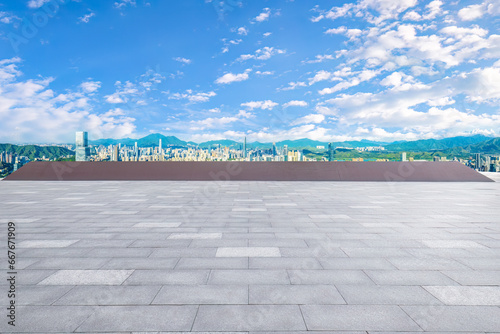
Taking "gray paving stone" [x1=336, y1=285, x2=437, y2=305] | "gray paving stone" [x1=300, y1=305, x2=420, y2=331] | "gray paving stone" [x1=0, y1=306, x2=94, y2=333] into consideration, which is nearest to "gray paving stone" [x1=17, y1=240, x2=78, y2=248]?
"gray paving stone" [x1=0, y1=306, x2=94, y2=333]

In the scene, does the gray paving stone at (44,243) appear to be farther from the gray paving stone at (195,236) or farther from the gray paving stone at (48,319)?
the gray paving stone at (48,319)

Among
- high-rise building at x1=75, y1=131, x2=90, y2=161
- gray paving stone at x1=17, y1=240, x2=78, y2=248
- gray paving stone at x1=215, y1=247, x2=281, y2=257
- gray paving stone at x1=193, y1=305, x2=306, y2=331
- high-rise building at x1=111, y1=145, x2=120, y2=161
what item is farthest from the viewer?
high-rise building at x1=111, y1=145, x2=120, y2=161

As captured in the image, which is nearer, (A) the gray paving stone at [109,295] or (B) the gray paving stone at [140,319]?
(B) the gray paving stone at [140,319]

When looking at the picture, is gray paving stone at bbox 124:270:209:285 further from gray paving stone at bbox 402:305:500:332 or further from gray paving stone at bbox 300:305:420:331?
gray paving stone at bbox 402:305:500:332

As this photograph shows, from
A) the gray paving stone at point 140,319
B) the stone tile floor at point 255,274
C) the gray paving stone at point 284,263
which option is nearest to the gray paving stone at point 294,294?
the stone tile floor at point 255,274

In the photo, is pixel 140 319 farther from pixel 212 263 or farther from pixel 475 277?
pixel 475 277

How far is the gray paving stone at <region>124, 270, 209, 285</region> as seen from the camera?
3.74 meters

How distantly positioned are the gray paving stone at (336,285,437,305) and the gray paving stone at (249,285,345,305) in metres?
0.15

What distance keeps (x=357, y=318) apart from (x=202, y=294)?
1781 mm

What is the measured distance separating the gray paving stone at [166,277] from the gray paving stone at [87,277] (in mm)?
153

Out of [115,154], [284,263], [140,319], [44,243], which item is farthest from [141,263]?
[115,154]

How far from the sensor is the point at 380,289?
11.6ft

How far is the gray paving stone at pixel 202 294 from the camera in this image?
10.6 ft

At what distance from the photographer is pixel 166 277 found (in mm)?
3906
